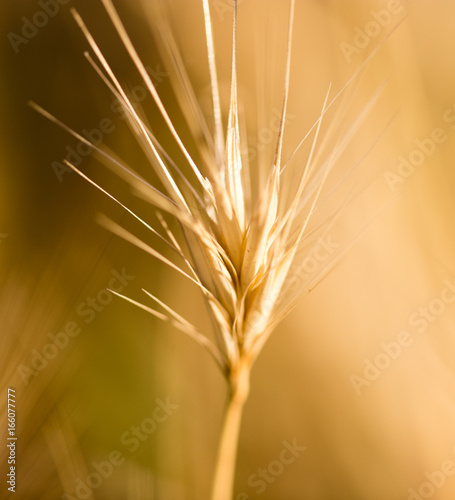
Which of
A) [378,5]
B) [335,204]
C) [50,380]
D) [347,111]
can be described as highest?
[378,5]

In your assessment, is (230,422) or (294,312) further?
(294,312)

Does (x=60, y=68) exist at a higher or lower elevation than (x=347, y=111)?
lower

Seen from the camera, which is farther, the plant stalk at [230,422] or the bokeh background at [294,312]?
the bokeh background at [294,312]

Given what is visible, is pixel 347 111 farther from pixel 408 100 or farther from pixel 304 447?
pixel 304 447

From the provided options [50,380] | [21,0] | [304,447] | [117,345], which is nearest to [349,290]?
Result: [304,447]

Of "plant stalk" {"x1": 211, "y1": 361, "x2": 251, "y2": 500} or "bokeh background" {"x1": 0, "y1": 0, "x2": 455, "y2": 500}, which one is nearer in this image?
"plant stalk" {"x1": 211, "y1": 361, "x2": 251, "y2": 500}

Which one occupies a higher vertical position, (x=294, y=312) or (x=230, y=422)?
(x=294, y=312)

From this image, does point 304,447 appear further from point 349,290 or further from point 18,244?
point 18,244
